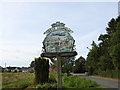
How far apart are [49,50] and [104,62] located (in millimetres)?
36567

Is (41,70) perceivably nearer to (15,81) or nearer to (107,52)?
(15,81)

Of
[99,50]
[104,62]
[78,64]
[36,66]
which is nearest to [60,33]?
[36,66]

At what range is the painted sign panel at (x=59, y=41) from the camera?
1289 cm

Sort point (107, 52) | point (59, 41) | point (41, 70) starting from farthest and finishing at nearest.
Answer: point (107, 52) < point (41, 70) < point (59, 41)

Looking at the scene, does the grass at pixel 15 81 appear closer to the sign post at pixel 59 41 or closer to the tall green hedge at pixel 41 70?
the tall green hedge at pixel 41 70

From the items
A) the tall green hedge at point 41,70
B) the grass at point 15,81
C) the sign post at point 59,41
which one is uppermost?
the sign post at point 59,41

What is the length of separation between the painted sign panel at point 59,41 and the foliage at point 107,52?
1906 cm

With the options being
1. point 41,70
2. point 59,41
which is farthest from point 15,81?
point 59,41

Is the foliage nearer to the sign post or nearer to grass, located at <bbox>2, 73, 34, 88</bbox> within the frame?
grass, located at <bbox>2, 73, 34, 88</bbox>

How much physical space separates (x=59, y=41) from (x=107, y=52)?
38070mm

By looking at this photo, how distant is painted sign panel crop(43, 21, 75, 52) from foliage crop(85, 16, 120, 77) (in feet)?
62.5

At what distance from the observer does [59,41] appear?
13.0 meters

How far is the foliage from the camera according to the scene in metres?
32.5

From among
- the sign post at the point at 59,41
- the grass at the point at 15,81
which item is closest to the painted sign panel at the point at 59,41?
the sign post at the point at 59,41
